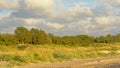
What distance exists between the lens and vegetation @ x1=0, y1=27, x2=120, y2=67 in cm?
3407

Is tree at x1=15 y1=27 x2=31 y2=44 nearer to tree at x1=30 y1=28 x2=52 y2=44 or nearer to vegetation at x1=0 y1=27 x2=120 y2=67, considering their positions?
vegetation at x1=0 y1=27 x2=120 y2=67

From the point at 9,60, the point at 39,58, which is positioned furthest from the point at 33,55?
the point at 9,60

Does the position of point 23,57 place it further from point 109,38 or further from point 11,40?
point 109,38

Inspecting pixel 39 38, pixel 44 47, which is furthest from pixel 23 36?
pixel 44 47

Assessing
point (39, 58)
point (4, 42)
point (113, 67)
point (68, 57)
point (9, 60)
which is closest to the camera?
point (113, 67)

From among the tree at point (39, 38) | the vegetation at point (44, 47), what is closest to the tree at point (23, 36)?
the vegetation at point (44, 47)

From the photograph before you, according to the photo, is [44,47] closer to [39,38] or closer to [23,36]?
[23,36]

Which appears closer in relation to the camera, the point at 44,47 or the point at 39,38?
the point at 44,47

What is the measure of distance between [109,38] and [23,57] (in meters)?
70.0

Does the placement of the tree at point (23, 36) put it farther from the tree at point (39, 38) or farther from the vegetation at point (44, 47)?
the tree at point (39, 38)

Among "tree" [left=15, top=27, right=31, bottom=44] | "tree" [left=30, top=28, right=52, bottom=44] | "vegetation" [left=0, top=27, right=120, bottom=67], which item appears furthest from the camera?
"tree" [left=30, top=28, right=52, bottom=44]

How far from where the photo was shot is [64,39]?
82.1 m

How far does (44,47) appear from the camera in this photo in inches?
2013

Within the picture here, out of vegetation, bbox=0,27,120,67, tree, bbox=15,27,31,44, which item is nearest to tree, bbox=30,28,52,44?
vegetation, bbox=0,27,120,67
